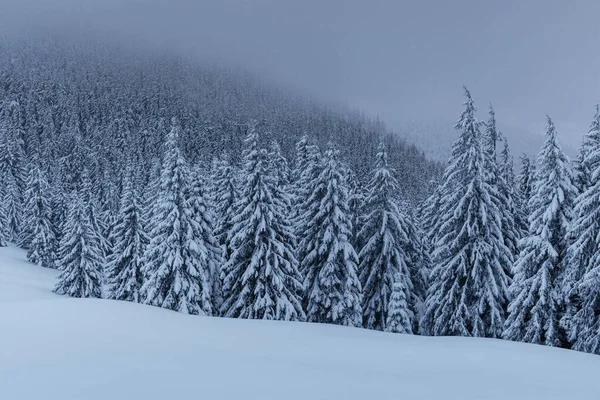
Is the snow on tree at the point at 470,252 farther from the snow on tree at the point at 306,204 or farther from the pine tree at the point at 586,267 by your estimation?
the snow on tree at the point at 306,204

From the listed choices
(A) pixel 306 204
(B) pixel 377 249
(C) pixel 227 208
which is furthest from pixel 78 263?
(B) pixel 377 249

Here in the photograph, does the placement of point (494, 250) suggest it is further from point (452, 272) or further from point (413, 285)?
point (413, 285)

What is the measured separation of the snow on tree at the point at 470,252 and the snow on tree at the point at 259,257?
922cm

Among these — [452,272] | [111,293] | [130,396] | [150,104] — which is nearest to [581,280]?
[452,272]

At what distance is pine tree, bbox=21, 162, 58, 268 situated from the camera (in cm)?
4459

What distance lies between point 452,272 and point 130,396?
2094 centimetres

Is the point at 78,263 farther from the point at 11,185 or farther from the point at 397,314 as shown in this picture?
the point at 11,185

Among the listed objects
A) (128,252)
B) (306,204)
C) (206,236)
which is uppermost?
(306,204)

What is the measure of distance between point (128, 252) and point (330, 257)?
15786mm

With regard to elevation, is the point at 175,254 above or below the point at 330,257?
below

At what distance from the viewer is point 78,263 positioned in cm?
3378

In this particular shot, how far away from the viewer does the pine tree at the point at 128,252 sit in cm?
2991

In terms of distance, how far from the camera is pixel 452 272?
23.7 m

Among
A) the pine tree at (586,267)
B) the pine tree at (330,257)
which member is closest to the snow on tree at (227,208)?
the pine tree at (330,257)
